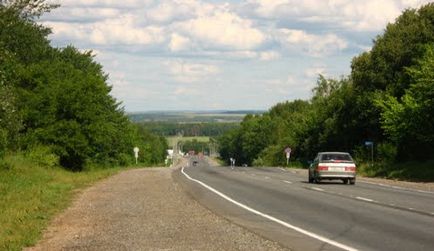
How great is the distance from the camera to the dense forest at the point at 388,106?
46469 millimetres

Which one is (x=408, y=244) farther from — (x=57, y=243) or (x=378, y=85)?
(x=378, y=85)

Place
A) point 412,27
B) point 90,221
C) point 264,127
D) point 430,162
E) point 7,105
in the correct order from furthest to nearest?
1. point 264,127
2. point 412,27
3. point 430,162
4. point 7,105
5. point 90,221

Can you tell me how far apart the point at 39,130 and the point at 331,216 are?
→ 34.7 m

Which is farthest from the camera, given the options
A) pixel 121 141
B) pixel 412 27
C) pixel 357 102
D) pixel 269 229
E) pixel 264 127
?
pixel 264 127

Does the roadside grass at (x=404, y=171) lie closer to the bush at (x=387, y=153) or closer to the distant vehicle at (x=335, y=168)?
the bush at (x=387, y=153)

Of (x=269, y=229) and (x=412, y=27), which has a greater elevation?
(x=412, y=27)

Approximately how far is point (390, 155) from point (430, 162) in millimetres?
9038

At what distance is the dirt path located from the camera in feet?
43.2

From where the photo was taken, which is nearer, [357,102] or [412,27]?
[412,27]

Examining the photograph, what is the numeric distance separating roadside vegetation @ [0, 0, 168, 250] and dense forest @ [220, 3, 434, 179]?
19.9 m

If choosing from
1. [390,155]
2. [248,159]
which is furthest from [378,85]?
[248,159]

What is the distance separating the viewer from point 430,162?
150ft

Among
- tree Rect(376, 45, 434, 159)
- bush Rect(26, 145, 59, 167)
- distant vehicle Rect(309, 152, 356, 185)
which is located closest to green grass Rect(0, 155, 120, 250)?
bush Rect(26, 145, 59, 167)

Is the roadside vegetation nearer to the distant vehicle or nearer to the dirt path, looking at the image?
the dirt path
